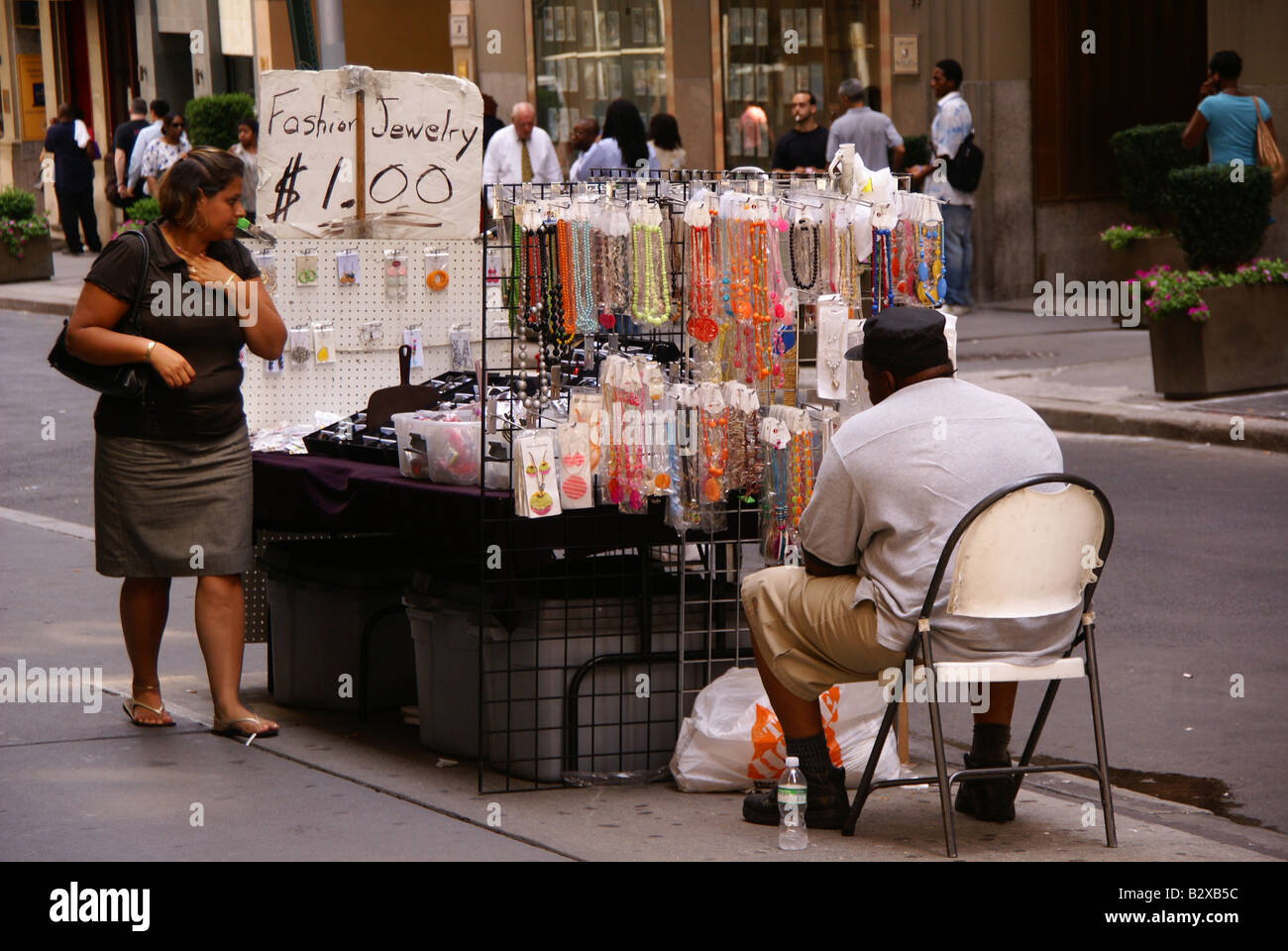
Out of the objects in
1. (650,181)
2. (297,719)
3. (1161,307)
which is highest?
(650,181)

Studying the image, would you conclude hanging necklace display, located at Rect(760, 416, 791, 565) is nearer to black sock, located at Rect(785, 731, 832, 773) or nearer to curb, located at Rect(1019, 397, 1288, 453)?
black sock, located at Rect(785, 731, 832, 773)

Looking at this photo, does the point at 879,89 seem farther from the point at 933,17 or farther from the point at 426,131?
the point at 426,131

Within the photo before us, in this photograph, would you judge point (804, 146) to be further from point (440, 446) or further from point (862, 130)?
point (440, 446)

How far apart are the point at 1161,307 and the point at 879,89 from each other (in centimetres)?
659

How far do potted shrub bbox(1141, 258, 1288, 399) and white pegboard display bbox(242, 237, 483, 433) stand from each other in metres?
6.36

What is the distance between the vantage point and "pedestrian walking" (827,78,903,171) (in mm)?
15620

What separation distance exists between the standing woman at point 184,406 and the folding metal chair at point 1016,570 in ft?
7.29

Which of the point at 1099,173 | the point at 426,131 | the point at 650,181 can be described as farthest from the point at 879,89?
the point at 650,181

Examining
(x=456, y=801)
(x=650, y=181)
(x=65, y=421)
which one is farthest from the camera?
(x=65, y=421)

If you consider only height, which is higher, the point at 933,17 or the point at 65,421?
the point at 933,17

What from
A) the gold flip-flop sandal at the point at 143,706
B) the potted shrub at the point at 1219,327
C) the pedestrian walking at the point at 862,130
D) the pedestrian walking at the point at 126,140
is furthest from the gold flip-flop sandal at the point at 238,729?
the pedestrian walking at the point at 126,140

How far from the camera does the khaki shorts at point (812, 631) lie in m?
4.70

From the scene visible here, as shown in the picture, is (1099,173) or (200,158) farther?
(1099,173)

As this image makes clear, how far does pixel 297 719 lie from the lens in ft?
20.1
